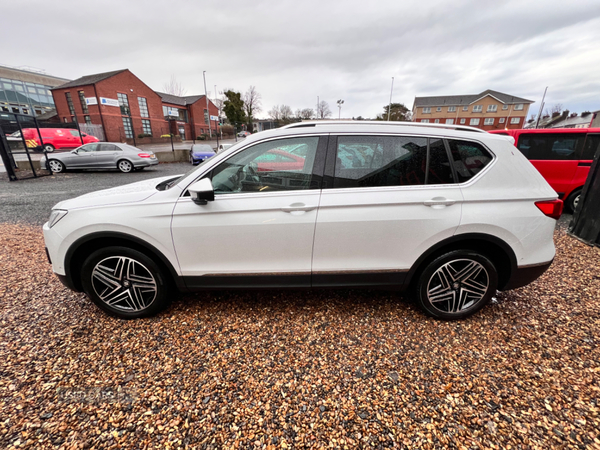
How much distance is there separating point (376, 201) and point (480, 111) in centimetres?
7200

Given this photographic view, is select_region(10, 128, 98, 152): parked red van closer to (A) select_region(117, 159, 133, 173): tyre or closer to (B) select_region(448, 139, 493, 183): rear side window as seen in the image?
(A) select_region(117, 159, 133, 173): tyre

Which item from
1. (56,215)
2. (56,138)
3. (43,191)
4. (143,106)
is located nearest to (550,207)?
(56,215)

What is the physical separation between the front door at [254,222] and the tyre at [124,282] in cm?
34

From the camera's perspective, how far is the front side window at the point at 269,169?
2.36 meters

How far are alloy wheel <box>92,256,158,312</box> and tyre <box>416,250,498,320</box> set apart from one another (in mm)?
2538

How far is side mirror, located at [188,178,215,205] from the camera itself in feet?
7.13

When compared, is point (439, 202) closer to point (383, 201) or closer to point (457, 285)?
point (383, 201)

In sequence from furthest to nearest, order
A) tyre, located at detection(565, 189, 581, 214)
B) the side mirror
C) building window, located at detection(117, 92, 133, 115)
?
building window, located at detection(117, 92, 133, 115)
tyre, located at detection(565, 189, 581, 214)
the side mirror

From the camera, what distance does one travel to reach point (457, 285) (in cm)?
254

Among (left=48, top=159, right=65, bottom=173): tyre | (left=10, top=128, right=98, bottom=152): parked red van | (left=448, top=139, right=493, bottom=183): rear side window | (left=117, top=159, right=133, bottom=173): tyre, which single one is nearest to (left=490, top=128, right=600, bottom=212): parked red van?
(left=448, top=139, right=493, bottom=183): rear side window

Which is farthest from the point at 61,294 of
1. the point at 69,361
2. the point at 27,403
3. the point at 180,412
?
the point at 180,412

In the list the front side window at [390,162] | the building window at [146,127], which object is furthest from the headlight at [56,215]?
the building window at [146,127]

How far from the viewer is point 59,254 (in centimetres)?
245

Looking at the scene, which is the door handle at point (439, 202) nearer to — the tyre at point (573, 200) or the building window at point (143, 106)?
the tyre at point (573, 200)
